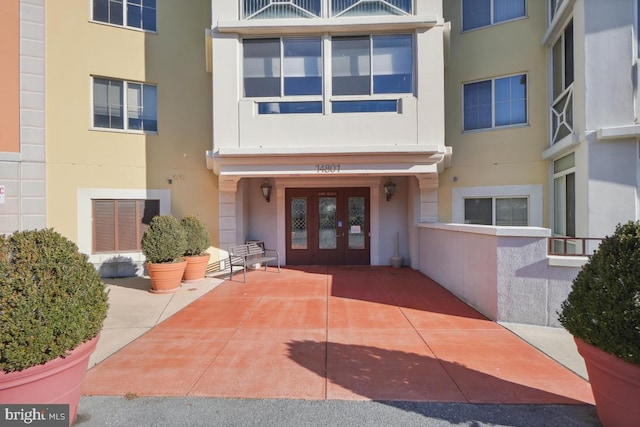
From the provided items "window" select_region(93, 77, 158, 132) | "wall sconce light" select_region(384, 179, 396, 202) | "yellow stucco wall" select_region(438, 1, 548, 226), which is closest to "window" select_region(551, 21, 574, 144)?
"yellow stucco wall" select_region(438, 1, 548, 226)

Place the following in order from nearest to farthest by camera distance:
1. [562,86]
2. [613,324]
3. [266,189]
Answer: [613,324] < [562,86] < [266,189]

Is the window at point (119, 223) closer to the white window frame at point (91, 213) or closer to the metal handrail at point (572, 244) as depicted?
the white window frame at point (91, 213)

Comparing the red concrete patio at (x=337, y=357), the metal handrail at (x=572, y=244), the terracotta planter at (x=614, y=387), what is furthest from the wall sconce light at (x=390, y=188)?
the terracotta planter at (x=614, y=387)

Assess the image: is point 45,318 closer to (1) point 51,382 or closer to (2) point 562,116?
(1) point 51,382

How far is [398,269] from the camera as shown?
9688 millimetres

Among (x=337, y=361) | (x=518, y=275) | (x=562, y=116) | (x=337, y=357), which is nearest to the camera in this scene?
(x=337, y=361)

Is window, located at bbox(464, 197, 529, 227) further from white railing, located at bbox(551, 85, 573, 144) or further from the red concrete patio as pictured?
the red concrete patio

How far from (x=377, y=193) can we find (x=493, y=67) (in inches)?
190

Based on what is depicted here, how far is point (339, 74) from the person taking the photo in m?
7.85

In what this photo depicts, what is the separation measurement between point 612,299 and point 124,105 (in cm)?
1082

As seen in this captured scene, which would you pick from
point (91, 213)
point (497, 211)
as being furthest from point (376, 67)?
point (91, 213)

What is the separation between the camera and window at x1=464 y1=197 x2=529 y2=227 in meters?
8.63

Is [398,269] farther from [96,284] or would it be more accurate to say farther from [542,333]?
[96,284]

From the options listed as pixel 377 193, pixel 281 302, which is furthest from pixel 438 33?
pixel 281 302
